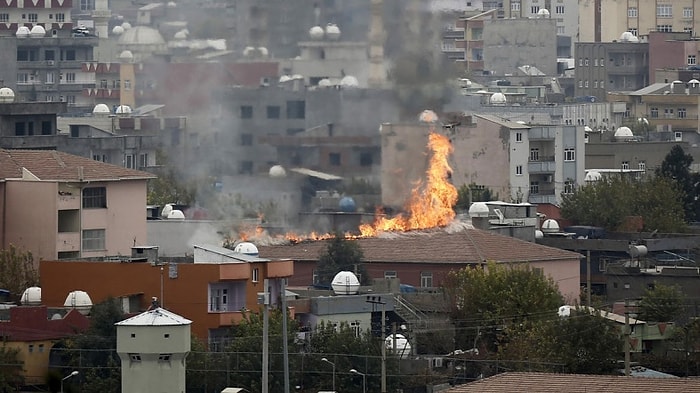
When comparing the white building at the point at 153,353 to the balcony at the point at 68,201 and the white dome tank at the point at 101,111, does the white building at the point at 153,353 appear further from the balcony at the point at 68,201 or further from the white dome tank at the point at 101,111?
the white dome tank at the point at 101,111

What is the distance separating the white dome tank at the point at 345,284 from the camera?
7325cm

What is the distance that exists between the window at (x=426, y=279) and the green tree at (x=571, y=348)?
1454 centimetres

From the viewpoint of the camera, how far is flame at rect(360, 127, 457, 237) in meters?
85.2

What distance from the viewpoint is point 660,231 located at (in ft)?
321

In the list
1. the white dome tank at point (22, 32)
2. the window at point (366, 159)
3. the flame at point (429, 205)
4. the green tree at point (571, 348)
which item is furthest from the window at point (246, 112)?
the white dome tank at point (22, 32)

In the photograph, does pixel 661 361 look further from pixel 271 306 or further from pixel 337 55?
pixel 337 55

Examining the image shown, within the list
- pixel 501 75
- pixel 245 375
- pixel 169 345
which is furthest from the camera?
pixel 501 75

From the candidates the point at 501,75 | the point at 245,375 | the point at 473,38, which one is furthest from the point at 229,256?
the point at 473,38

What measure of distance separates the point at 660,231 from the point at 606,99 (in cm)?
5669

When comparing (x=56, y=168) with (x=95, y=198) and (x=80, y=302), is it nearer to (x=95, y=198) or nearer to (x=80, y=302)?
(x=95, y=198)

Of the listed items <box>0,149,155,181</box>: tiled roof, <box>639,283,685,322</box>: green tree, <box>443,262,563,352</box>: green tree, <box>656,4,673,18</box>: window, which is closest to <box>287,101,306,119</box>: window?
<box>0,149,155,181</box>: tiled roof

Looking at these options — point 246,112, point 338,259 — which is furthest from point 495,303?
point 246,112

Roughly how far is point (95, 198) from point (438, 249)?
9.21 meters

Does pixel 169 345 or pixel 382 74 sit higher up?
pixel 382 74
